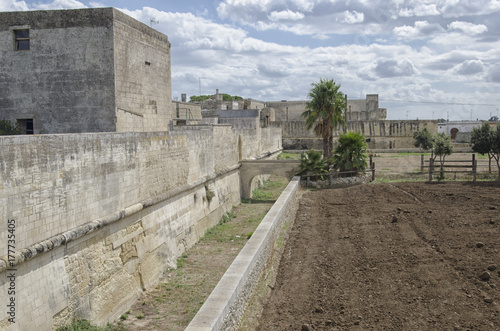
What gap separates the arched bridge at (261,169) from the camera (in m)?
21.0

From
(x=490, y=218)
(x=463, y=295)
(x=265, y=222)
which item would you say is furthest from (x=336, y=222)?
(x=463, y=295)

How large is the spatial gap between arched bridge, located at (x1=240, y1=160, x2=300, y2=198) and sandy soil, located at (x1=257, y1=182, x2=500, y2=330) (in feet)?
16.7

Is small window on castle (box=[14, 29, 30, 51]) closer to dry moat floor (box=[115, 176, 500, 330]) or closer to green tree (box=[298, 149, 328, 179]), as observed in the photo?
dry moat floor (box=[115, 176, 500, 330])

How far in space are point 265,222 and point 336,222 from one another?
3.11 metres

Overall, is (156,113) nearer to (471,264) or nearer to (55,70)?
(55,70)

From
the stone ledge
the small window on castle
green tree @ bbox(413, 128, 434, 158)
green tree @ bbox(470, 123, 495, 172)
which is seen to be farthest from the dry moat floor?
green tree @ bbox(413, 128, 434, 158)

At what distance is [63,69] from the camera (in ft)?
44.1

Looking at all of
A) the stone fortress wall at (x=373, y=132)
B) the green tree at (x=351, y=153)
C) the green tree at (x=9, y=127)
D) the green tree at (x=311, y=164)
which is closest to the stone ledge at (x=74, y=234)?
the green tree at (x=9, y=127)

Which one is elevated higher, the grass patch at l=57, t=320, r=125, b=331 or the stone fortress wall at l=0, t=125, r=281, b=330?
the stone fortress wall at l=0, t=125, r=281, b=330

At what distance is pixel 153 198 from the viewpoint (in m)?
11.3

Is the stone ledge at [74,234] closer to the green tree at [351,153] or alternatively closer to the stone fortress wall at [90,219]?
the stone fortress wall at [90,219]

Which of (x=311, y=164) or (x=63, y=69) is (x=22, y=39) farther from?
(x=311, y=164)

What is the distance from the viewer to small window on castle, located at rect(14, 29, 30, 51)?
13516mm

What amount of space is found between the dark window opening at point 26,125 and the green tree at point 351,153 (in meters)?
12.9
